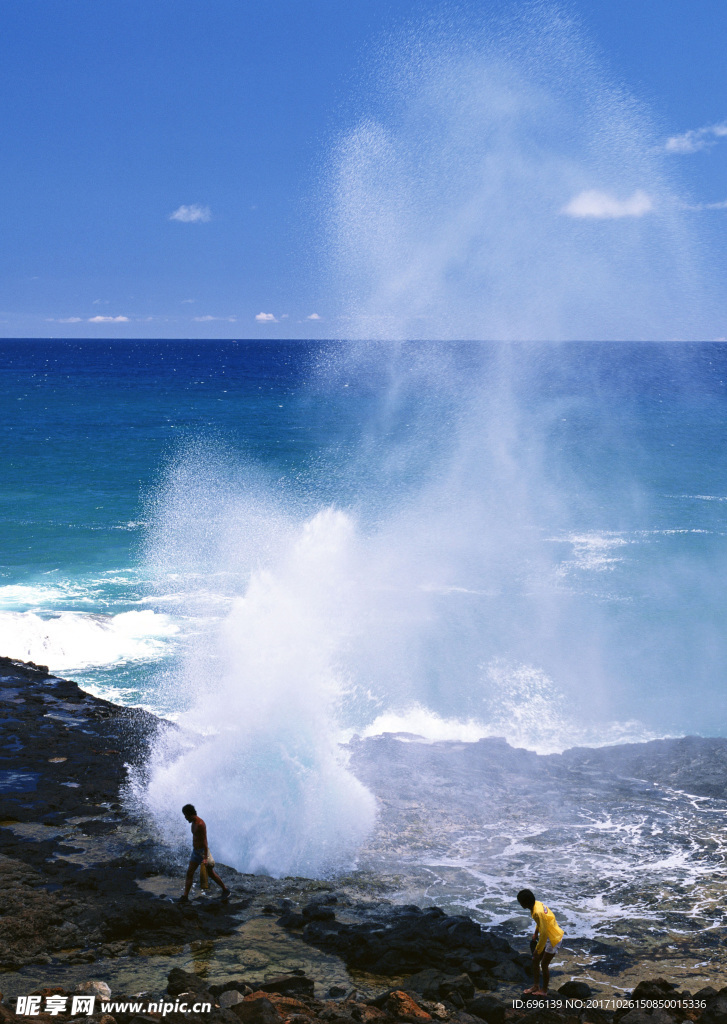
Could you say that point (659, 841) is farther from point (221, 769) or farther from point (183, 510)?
point (183, 510)

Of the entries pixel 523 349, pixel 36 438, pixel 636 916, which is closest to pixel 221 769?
pixel 636 916

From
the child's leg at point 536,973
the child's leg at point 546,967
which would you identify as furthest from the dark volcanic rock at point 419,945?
the child's leg at point 546,967

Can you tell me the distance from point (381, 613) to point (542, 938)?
59.6ft

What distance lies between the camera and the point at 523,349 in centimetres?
16700

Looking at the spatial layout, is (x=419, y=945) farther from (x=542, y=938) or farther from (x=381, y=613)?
(x=381, y=613)

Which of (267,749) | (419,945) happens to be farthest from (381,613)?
(419,945)

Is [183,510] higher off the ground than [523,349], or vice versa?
[523,349]

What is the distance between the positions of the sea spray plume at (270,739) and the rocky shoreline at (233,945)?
1.16m

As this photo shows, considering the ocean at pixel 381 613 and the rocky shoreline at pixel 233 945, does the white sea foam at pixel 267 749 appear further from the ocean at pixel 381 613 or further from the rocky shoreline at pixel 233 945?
the rocky shoreline at pixel 233 945

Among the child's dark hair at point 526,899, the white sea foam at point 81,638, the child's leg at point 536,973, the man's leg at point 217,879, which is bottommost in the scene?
the child's leg at point 536,973

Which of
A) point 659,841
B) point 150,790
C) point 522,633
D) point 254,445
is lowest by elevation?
point 659,841

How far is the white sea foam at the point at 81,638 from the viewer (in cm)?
2297

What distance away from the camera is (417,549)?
3541cm

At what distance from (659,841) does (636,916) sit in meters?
2.51
